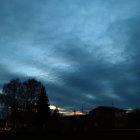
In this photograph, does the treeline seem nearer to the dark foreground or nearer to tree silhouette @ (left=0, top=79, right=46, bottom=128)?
tree silhouette @ (left=0, top=79, right=46, bottom=128)

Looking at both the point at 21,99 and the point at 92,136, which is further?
the point at 21,99

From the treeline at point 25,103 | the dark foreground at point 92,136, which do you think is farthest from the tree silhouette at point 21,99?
the dark foreground at point 92,136

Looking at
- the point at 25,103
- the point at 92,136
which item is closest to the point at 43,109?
the point at 25,103

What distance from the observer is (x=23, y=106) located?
48.8m

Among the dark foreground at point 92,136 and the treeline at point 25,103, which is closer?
the dark foreground at point 92,136

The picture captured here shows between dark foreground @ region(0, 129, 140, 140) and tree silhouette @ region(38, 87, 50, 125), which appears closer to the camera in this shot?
dark foreground @ region(0, 129, 140, 140)

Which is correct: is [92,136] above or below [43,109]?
below

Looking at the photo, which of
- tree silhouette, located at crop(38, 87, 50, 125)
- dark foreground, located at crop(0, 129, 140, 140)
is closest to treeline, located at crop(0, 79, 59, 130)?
tree silhouette, located at crop(38, 87, 50, 125)

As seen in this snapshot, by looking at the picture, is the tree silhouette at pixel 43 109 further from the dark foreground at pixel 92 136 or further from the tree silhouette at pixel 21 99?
the dark foreground at pixel 92 136

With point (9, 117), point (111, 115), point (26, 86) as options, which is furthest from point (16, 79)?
point (111, 115)

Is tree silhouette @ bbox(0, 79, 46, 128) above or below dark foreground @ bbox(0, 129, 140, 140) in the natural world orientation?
above

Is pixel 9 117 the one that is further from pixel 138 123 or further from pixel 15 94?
pixel 138 123

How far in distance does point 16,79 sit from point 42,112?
40.3 feet

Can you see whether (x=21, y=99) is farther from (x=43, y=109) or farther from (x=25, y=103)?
(x=43, y=109)
